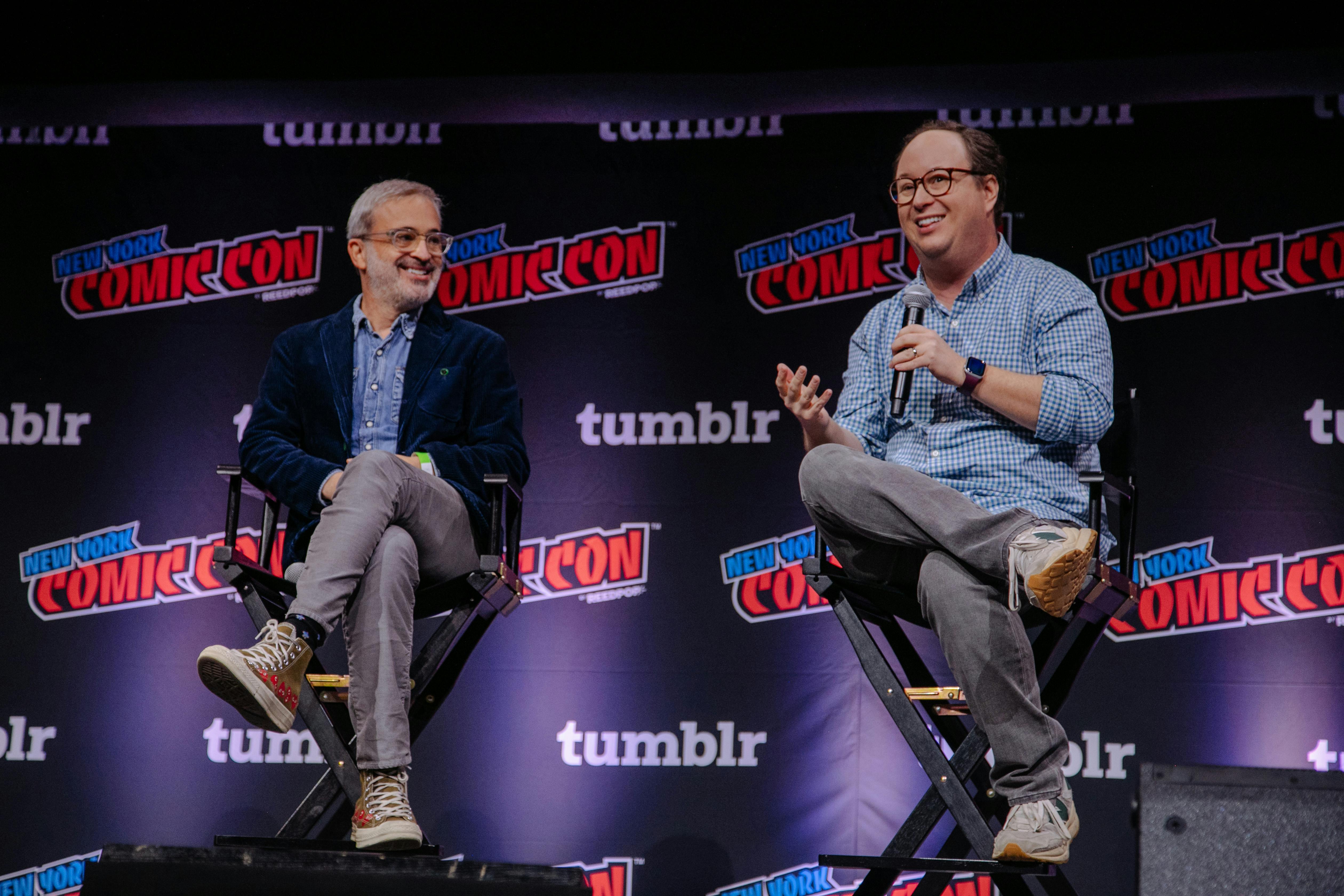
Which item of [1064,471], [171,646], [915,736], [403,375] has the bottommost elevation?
[915,736]

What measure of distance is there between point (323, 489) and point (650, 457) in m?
1.23

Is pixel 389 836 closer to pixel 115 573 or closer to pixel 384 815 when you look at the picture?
pixel 384 815

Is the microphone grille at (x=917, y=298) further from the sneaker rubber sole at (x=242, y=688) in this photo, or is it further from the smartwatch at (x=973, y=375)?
the sneaker rubber sole at (x=242, y=688)

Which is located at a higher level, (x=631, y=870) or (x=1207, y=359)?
(x=1207, y=359)

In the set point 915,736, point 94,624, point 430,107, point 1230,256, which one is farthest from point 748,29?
point 94,624

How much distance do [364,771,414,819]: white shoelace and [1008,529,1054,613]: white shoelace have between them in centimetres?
107

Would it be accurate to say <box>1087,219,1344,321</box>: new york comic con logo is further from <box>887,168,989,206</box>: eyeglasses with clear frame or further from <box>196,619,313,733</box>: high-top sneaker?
<box>196,619,313,733</box>: high-top sneaker

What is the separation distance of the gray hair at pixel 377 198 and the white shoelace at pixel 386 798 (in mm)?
1325

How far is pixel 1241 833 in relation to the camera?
→ 5.08 feet

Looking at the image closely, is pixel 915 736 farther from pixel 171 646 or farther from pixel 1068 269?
pixel 171 646

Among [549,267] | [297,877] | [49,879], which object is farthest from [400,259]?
[49,879]

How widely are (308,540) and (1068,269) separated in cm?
218

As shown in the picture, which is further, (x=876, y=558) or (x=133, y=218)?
(x=133, y=218)

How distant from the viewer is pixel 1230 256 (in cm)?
349
